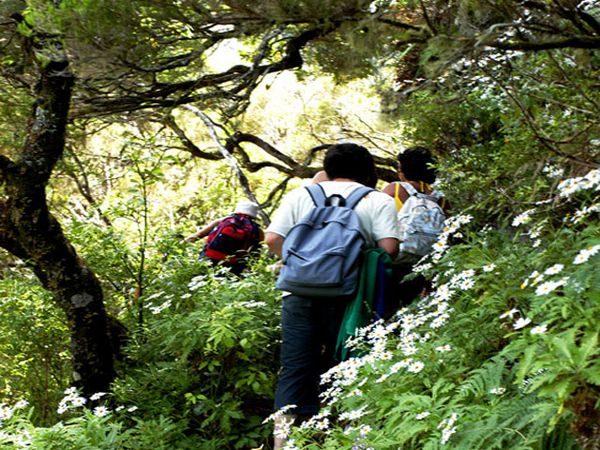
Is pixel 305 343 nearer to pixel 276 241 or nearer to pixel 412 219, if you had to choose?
pixel 276 241

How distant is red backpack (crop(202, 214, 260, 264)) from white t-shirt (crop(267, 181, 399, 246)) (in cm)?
254

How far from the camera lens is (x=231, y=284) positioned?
5629 mm

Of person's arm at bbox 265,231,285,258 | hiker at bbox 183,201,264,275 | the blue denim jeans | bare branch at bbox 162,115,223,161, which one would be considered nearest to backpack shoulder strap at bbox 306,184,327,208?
person's arm at bbox 265,231,285,258

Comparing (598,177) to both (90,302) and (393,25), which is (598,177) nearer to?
(393,25)

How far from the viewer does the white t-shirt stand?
4270 mm

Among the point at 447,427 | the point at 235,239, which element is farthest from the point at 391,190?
the point at 447,427

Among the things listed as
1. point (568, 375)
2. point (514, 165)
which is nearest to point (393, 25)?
point (514, 165)

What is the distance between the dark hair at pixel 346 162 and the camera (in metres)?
4.52

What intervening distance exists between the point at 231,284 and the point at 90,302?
1251 millimetres

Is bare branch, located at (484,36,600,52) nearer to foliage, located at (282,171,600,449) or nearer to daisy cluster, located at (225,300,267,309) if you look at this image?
foliage, located at (282,171,600,449)

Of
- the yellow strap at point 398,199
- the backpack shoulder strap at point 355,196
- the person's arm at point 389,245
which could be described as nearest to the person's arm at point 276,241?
the backpack shoulder strap at point 355,196

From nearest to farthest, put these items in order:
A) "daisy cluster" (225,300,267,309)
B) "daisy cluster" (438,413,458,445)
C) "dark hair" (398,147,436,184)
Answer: "daisy cluster" (438,413,458,445) → "daisy cluster" (225,300,267,309) → "dark hair" (398,147,436,184)

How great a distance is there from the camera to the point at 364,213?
428 centimetres

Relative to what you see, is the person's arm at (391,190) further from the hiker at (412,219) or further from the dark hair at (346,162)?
the dark hair at (346,162)
